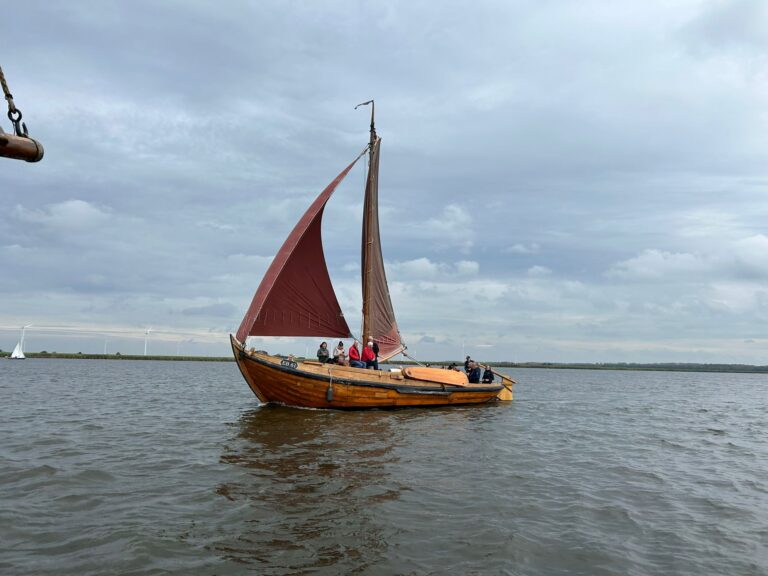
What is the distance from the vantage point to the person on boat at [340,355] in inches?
905

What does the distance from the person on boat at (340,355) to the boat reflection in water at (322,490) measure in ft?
12.8

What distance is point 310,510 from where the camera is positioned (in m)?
8.93

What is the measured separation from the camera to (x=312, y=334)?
2323 centimetres

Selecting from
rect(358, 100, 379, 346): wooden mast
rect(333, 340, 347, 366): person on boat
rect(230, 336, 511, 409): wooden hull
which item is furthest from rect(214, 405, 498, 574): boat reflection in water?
rect(358, 100, 379, 346): wooden mast

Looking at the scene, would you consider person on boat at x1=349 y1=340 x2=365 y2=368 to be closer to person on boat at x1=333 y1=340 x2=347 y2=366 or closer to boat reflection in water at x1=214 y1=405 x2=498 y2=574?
person on boat at x1=333 y1=340 x2=347 y2=366

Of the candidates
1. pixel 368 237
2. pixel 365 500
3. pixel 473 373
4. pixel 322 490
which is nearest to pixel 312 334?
pixel 368 237

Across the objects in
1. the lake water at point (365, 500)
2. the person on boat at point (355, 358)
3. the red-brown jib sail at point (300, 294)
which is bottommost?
the lake water at point (365, 500)

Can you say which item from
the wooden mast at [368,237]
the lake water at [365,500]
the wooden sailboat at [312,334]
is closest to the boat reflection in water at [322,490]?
the lake water at [365,500]

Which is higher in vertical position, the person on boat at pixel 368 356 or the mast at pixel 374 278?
the mast at pixel 374 278

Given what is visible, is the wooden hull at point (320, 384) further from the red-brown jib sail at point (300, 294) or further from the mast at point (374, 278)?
the mast at point (374, 278)

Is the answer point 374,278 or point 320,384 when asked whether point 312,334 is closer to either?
point 320,384

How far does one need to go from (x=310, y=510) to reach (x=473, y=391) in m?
19.7

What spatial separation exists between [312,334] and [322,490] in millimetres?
13324

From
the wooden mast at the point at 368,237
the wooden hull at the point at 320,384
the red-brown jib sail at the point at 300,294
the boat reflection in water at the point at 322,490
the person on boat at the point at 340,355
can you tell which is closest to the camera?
the boat reflection in water at the point at 322,490
